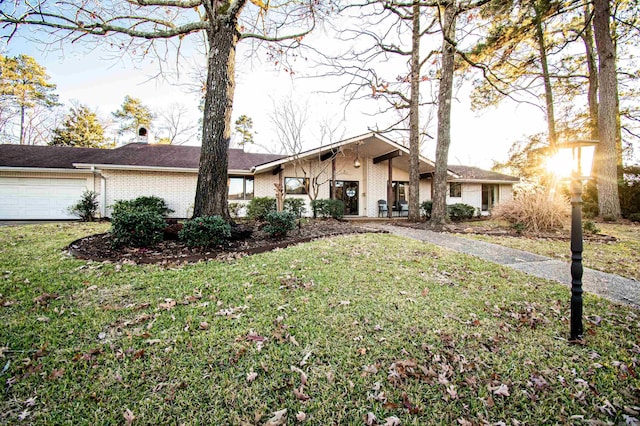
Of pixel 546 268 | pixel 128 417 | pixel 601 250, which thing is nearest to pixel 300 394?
pixel 128 417

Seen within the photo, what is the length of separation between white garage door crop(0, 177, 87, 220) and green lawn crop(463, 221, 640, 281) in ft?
59.1

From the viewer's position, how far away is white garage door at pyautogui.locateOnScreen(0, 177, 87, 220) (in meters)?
12.8

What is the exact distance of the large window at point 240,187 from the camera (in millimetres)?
14805

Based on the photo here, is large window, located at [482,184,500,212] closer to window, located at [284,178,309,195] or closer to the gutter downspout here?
window, located at [284,178,309,195]

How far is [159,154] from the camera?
49.6 feet

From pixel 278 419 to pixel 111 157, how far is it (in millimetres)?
16424

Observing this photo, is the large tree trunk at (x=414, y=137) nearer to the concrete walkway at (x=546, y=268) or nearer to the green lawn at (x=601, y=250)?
the green lawn at (x=601, y=250)

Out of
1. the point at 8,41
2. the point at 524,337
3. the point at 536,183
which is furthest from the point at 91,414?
the point at 536,183

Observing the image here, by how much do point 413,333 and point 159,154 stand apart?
16.6m

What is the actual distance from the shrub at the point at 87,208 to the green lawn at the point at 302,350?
A: 939cm

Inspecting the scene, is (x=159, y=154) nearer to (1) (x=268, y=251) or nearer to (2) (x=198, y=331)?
(1) (x=268, y=251)

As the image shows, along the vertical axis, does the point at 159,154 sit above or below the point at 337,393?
above

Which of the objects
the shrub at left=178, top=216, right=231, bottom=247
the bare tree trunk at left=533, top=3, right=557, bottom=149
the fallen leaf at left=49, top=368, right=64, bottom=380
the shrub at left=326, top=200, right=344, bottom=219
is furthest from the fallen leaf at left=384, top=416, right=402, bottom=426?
the bare tree trunk at left=533, top=3, right=557, bottom=149

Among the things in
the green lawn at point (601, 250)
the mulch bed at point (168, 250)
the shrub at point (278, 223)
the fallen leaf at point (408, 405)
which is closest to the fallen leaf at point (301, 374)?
the fallen leaf at point (408, 405)
